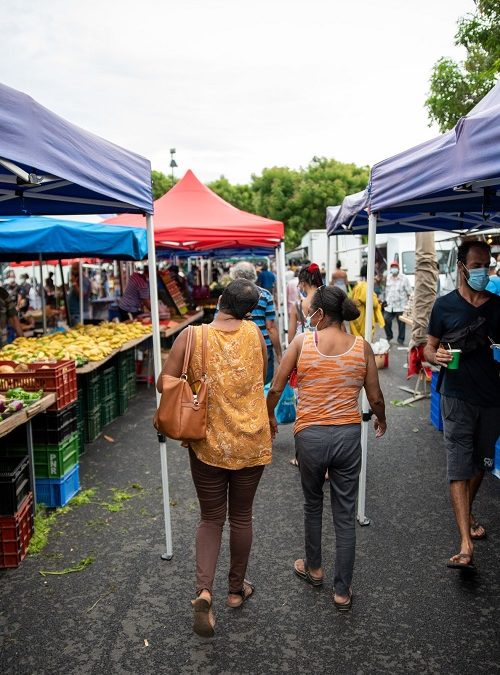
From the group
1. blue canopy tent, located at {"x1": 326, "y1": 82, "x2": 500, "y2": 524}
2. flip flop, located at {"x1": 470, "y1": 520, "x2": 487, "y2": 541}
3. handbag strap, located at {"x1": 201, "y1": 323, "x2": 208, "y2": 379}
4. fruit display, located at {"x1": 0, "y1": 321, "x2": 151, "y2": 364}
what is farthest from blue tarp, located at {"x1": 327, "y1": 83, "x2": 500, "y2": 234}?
fruit display, located at {"x1": 0, "y1": 321, "x2": 151, "y2": 364}

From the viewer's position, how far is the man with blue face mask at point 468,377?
364 centimetres

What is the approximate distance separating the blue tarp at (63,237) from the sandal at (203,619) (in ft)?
20.2

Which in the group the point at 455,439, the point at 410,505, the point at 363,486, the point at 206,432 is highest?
the point at 206,432

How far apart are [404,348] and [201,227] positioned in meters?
6.30

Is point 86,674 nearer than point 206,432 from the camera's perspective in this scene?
Yes

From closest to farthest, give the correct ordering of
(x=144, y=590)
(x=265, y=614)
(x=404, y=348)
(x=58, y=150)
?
(x=58, y=150) → (x=265, y=614) → (x=144, y=590) → (x=404, y=348)

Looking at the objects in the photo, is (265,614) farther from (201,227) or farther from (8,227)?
(201,227)

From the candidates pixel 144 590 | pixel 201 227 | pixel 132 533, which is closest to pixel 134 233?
pixel 201 227

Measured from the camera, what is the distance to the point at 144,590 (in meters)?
3.62

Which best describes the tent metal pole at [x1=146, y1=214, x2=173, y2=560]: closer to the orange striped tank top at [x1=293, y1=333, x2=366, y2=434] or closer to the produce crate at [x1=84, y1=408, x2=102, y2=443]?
the orange striped tank top at [x1=293, y1=333, x2=366, y2=434]

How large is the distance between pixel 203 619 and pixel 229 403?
1149mm

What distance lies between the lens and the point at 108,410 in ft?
25.3

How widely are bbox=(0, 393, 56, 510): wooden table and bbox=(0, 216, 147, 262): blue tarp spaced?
3.76m

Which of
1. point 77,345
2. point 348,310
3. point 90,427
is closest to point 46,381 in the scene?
point 90,427
